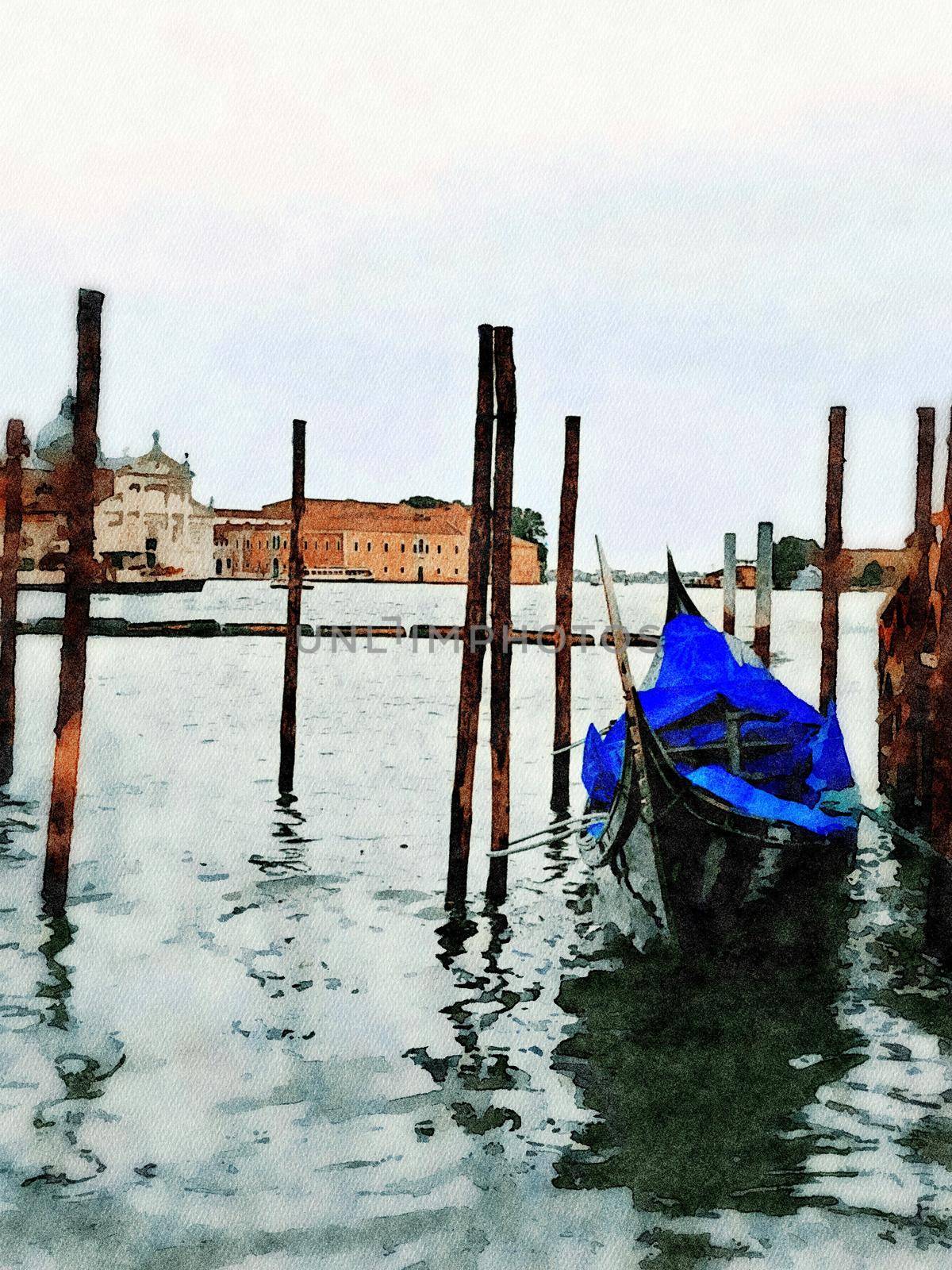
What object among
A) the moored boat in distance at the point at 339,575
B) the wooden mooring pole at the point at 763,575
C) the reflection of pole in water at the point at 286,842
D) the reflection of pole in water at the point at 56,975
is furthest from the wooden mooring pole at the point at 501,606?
the moored boat in distance at the point at 339,575

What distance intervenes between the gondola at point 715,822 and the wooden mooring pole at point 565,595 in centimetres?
256

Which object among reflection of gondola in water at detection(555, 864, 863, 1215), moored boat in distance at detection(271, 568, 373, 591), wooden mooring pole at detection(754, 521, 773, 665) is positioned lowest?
reflection of gondola in water at detection(555, 864, 863, 1215)

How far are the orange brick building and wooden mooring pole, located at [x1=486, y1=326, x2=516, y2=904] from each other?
7919 centimetres

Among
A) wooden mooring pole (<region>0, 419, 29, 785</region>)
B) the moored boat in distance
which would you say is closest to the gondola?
wooden mooring pole (<region>0, 419, 29, 785</region>)

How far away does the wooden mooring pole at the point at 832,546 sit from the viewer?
353 inches

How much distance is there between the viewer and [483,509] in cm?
669

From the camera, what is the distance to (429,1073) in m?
4.73

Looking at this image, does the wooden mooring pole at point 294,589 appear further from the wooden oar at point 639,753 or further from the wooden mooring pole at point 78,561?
the wooden oar at point 639,753

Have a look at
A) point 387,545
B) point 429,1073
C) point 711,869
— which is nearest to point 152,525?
point 387,545

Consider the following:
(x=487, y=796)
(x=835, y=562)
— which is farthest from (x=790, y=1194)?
(x=487, y=796)

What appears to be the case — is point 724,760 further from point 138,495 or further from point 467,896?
point 138,495

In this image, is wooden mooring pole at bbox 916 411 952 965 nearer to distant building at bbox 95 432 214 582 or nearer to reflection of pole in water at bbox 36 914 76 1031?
reflection of pole in water at bbox 36 914 76 1031

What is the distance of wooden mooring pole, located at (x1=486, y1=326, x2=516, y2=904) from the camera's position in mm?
6602

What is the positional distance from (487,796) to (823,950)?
5.67 m
